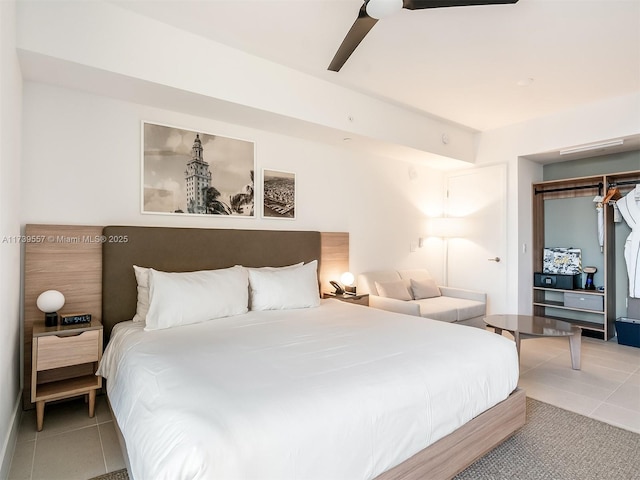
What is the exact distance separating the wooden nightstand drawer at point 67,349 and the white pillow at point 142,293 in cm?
32

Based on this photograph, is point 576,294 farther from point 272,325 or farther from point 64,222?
point 64,222

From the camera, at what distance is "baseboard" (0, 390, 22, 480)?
177 cm

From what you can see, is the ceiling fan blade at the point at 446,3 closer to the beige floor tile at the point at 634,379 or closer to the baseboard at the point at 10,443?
the baseboard at the point at 10,443

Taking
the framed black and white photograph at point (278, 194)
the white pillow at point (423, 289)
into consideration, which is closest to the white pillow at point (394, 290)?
the white pillow at point (423, 289)

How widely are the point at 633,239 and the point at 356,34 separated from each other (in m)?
4.20

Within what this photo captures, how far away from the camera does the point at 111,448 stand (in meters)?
2.08

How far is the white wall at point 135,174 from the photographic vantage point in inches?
101

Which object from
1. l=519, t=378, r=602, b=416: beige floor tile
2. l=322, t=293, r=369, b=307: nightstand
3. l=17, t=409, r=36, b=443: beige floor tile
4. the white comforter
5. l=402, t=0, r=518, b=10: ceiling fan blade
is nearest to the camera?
the white comforter

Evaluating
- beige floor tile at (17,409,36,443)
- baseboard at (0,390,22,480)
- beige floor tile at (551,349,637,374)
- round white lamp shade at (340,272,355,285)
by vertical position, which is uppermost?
round white lamp shade at (340,272,355,285)

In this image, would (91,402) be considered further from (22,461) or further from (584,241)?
(584,241)

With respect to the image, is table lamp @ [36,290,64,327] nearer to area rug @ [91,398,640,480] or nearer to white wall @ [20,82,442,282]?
white wall @ [20,82,442,282]

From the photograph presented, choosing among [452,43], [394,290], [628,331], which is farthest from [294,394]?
[628,331]

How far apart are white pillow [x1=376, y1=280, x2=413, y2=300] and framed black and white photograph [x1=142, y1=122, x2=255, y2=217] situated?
179cm

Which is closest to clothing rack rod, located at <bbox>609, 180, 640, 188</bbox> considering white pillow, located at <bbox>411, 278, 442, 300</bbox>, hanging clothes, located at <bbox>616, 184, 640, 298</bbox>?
hanging clothes, located at <bbox>616, 184, 640, 298</bbox>
